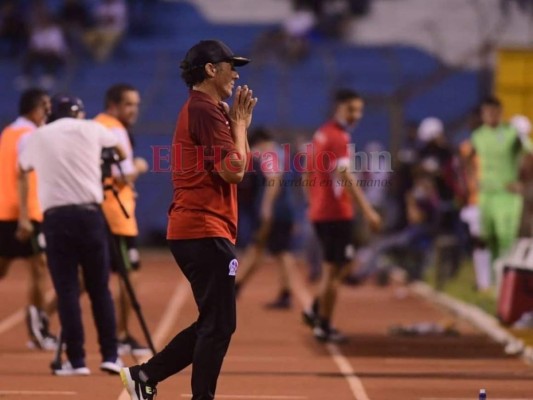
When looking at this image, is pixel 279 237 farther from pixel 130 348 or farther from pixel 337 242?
pixel 130 348

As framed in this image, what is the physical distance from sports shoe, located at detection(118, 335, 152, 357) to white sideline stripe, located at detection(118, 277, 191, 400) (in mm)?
246

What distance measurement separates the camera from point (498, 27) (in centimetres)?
3108

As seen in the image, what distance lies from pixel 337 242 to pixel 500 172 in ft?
11.7

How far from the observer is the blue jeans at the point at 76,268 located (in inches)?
413

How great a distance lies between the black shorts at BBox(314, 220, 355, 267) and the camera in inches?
552

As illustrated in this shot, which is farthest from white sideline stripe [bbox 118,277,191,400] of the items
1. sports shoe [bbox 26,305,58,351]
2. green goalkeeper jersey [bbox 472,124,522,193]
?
green goalkeeper jersey [bbox 472,124,522,193]

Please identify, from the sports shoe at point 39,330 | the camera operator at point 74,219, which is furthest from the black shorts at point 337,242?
the camera operator at point 74,219

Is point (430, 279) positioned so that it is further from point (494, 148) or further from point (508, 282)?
point (508, 282)

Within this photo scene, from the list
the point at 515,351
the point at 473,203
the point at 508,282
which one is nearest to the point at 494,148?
the point at 473,203

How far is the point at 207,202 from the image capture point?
8023mm

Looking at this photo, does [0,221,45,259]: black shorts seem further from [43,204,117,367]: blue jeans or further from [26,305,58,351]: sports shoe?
[43,204,117,367]: blue jeans

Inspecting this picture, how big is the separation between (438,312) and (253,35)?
550 inches

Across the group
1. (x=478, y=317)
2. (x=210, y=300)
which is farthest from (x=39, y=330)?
(x=210, y=300)

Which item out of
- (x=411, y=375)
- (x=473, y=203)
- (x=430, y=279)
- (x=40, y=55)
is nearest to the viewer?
(x=411, y=375)
